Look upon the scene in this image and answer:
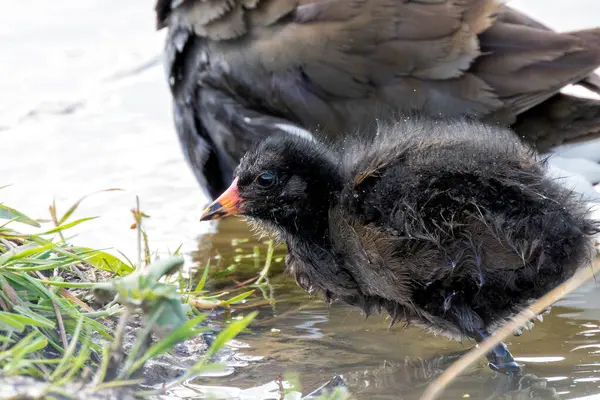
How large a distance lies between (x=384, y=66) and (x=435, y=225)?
2.00 m

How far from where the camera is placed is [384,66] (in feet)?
17.9

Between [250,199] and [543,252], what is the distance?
116 cm

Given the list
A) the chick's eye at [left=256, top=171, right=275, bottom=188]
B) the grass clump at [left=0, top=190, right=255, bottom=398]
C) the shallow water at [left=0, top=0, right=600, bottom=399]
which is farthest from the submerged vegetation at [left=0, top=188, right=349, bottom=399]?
the chick's eye at [left=256, top=171, right=275, bottom=188]

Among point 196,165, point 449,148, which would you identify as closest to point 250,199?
point 449,148

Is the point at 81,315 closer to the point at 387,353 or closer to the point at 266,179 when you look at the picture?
the point at 266,179

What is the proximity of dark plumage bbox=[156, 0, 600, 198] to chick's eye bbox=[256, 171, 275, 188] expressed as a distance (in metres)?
1.47

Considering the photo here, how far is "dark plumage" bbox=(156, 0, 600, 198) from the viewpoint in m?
5.39

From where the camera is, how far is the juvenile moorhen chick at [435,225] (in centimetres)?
356

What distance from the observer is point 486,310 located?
3787mm

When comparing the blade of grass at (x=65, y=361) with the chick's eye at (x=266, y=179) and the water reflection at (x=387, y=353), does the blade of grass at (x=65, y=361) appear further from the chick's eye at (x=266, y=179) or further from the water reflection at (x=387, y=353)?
the chick's eye at (x=266, y=179)

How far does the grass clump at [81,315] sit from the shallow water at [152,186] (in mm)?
391

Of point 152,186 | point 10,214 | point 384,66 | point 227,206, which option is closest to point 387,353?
point 227,206

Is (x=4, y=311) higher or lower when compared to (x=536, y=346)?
higher

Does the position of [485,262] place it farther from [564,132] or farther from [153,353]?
[564,132]
